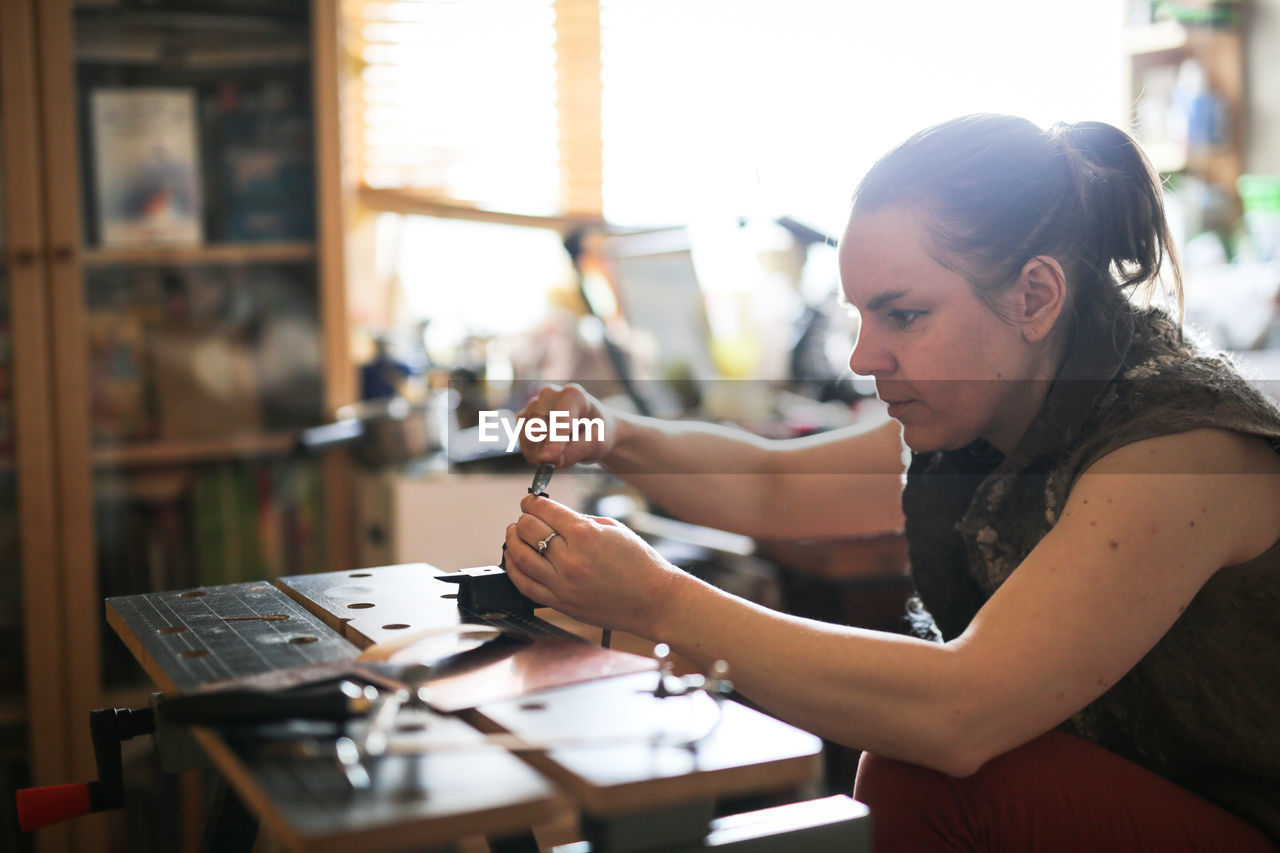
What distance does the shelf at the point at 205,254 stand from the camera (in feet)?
6.12

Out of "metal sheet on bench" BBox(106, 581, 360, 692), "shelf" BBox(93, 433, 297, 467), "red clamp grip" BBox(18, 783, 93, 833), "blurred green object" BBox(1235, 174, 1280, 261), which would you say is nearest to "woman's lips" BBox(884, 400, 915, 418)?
"metal sheet on bench" BBox(106, 581, 360, 692)

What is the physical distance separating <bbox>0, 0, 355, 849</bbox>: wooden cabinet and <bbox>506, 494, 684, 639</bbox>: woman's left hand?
1302 mm

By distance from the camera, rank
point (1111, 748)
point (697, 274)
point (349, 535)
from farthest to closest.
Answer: point (697, 274)
point (349, 535)
point (1111, 748)

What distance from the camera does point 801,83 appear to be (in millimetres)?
2488

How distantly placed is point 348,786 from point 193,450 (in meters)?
1.60

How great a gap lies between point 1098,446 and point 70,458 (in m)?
1.59

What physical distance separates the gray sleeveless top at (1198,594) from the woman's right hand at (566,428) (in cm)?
Answer: 39

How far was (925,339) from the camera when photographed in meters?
0.96

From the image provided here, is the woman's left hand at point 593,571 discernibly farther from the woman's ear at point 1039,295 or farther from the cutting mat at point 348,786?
the woman's ear at point 1039,295

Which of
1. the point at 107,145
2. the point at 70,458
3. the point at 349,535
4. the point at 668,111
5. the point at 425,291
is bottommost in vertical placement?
the point at 349,535

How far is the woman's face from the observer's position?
3.11ft

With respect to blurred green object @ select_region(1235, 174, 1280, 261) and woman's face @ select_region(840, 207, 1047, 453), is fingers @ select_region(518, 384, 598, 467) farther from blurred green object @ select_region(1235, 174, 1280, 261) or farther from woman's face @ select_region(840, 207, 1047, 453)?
blurred green object @ select_region(1235, 174, 1280, 261)

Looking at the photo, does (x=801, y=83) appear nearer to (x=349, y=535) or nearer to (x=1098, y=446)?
(x=349, y=535)

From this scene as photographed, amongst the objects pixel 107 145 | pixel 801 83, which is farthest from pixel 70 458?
pixel 801 83
